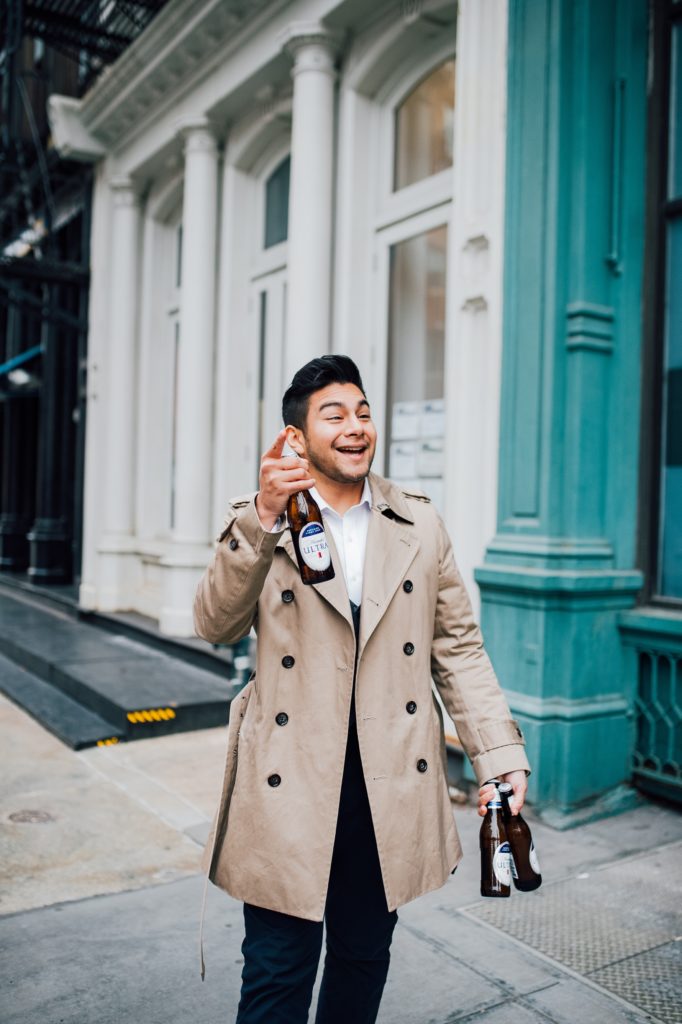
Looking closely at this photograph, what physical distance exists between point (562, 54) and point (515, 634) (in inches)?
127

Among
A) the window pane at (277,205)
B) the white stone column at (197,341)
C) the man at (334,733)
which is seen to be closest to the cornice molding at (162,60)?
the white stone column at (197,341)

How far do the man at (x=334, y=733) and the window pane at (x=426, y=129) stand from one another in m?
4.90

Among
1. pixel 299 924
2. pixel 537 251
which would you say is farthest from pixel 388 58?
pixel 299 924

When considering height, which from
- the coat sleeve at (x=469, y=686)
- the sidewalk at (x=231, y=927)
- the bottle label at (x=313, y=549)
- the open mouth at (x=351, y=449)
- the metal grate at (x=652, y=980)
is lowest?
the sidewalk at (x=231, y=927)

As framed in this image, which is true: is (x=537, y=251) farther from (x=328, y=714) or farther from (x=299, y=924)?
(x=299, y=924)

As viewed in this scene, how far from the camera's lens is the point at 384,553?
247cm

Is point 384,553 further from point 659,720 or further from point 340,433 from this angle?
A: point 659,720

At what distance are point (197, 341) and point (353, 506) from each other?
23.0 feet

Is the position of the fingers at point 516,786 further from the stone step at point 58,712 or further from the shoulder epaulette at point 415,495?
the stone step at point 58,712

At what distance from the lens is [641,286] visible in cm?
530

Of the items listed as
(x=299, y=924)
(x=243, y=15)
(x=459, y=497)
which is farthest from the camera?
(x=243, y=15)

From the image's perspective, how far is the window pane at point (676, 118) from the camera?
5.21m

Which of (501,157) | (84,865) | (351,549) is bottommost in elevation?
(84,865)

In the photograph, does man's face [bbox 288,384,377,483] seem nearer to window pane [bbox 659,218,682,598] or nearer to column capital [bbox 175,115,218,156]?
window pane [bbox 659,218,682,598]
